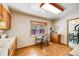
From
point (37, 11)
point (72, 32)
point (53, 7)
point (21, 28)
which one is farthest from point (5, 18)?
point (72, 32)

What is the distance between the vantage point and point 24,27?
1.71 feet

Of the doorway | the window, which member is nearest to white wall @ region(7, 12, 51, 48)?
the window

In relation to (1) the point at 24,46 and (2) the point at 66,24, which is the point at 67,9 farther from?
(1) the point at 24,46

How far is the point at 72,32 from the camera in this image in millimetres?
470

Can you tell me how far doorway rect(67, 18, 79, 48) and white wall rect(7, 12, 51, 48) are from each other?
149 millimetres

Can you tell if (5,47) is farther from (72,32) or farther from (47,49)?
(72,32)

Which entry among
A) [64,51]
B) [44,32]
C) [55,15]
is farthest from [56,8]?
[64,51]

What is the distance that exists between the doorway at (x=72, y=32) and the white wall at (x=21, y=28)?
0.15m

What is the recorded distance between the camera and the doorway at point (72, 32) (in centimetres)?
44

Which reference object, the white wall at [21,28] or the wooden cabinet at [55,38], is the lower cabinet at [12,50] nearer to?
the white wall at [21,28]

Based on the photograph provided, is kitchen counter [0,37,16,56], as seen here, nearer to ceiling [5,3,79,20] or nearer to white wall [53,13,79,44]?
ceiling [5,3,79,20]

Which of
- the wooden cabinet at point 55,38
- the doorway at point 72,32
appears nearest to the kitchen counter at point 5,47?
the wooden cabinet at point 55,38

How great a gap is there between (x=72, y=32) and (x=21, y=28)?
0.38 metres

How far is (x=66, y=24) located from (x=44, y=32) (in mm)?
178
